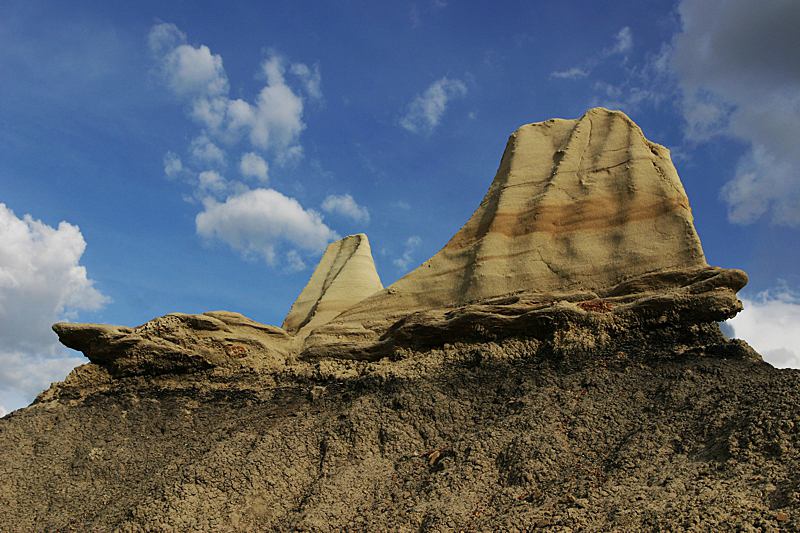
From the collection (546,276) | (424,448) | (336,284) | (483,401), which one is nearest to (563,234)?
(546,276)

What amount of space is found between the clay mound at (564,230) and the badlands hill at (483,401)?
0.05 m

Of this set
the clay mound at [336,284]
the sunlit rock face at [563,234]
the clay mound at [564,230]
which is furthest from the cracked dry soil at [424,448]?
the clay mound at [336,284]

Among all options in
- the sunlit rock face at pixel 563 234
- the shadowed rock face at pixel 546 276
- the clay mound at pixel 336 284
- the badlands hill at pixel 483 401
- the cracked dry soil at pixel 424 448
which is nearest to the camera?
the cracked dry soil at pixel 424 448

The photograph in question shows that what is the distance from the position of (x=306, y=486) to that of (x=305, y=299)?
39.9 ft

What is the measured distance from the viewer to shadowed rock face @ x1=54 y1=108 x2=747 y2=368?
9.84m

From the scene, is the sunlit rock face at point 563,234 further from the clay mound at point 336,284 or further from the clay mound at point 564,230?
the clay mound at point 336,284

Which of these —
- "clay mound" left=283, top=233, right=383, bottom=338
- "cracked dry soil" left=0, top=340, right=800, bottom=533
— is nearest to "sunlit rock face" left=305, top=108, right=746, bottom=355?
"cracked dry soil" left=0, top=340, right=800, bottom=533

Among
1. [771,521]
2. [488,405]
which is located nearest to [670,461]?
[771,521]

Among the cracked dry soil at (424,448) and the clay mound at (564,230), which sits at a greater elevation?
the clay mound at (564,230)

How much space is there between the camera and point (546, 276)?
11.4 metres

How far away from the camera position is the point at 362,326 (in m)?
12.5

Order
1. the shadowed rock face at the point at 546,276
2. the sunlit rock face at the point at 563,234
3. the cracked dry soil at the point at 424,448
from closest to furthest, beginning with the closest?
the cracked dry soil at the point at 424,448 < the shadowed rock face at the point at 546,276 < the sunlit rock face at the point at 563,234

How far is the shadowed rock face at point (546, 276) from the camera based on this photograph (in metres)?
9.84

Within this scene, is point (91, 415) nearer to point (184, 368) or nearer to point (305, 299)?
point (184, 368)
